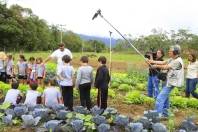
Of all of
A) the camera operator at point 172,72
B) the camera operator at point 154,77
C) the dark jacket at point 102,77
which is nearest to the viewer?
the camera operator at point 172,72

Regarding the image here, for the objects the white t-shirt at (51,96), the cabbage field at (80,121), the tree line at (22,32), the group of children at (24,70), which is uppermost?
the tree line at (22,32)

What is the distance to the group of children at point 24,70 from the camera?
50.0 ft

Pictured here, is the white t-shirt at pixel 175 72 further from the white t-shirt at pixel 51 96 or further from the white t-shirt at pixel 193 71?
the white t-shirt at pixel 193 71

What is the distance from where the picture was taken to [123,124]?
746cm

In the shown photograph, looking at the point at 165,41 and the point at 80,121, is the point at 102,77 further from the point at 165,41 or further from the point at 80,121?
the point at 165,41

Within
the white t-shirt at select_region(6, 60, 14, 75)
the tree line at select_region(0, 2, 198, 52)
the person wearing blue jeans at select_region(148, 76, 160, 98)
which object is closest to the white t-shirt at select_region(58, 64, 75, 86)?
the person wearing blue jeans at select_region(148, 76, 160, 98)

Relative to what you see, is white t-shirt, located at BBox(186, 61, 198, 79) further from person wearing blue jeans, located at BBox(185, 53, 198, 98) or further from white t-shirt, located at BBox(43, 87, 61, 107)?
white t-shirt, located at BBox(43, 87, 61, 107)

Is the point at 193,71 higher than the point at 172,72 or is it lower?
lower

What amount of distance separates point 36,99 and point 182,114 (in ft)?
12.2

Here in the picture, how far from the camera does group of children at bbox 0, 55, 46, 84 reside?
1524cm

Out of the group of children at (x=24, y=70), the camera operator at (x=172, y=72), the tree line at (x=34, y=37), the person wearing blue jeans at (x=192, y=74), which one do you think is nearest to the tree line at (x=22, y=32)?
the tree line at (x=34, y=37)

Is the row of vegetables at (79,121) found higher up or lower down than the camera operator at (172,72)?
lower down

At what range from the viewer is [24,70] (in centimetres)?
1588

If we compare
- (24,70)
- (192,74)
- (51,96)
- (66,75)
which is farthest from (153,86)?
(24,70)
